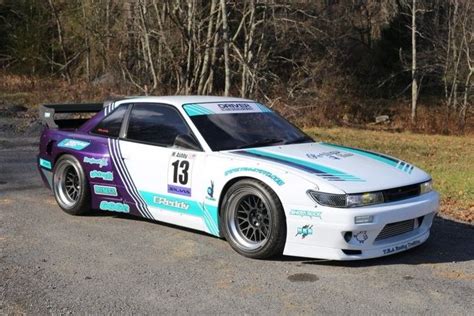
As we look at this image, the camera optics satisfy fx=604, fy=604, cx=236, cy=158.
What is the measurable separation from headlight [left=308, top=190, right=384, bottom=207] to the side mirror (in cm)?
144

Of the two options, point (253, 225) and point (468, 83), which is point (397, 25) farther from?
point (253, 225)

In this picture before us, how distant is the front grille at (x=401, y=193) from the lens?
514 centimetres

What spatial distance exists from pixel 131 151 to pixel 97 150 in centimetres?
56

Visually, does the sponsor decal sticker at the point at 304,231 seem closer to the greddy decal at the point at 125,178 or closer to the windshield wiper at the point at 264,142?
the windshield wiper at the point at 264,142

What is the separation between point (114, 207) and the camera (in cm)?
666

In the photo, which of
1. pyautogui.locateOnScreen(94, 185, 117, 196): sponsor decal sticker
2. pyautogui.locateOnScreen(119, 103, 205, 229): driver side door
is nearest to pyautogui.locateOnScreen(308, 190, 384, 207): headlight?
pyautogui.locateOnScreen(119, 103, 205, 229): driver side door

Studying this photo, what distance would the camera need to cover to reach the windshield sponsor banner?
634 centimetres

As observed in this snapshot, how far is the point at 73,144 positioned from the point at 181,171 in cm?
178

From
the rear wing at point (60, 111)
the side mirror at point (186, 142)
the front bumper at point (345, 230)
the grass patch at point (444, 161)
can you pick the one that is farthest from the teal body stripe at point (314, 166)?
the rear wing at point (60, 111)

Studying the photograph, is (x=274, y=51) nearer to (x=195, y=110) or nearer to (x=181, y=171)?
(x=195, y=110)

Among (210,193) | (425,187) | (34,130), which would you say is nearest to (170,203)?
(210,193)

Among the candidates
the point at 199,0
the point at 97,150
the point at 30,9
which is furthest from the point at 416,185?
the point at 30,9

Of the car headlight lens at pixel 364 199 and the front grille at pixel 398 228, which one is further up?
the car headlight lens at pixel 364 199

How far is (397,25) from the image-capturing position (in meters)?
43.7
